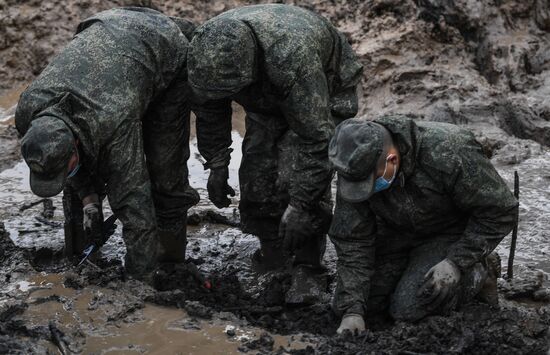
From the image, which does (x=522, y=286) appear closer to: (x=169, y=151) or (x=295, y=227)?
(x=295, y=227)

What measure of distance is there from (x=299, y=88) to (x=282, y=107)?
222mm

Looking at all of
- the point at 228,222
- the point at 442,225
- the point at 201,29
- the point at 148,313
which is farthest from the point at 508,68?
the point at 148,313

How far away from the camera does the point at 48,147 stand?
455 centimetres

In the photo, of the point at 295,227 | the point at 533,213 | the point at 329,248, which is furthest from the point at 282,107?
the point at 533,213

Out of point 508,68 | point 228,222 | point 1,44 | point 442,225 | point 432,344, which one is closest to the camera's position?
point 432,344

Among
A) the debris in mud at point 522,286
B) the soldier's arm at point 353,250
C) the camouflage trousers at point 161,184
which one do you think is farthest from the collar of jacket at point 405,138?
the camouflage trousers at point 161,184

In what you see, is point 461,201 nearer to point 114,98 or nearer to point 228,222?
point 114,98

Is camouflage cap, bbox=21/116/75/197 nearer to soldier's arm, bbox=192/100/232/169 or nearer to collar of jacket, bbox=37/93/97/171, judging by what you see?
collar of jacket, bbox=37/93/97/171

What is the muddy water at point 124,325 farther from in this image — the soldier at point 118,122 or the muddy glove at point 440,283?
the muddy glove at point 440,283

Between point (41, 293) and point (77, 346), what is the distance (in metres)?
0.74

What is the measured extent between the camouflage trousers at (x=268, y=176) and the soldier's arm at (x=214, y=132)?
199 millimetres

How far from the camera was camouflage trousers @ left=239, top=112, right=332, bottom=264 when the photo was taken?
5434 mm

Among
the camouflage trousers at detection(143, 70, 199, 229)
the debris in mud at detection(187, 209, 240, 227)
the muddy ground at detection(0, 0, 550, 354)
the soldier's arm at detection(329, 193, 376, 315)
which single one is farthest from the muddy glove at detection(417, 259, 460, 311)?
the debris in mud at detection(187, 209, 240, 227)

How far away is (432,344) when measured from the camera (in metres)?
4.28
